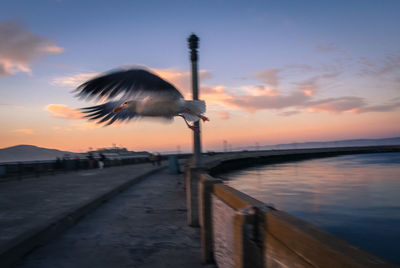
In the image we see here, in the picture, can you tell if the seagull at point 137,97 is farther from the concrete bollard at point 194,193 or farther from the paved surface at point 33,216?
the paved surface at point 33,216

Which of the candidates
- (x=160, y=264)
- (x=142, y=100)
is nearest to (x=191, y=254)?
(x=160, y=264)

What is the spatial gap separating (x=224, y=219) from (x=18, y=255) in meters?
3.64

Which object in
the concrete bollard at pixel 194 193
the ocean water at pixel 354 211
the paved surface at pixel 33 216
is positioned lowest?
the ocean water at pixel 354 211

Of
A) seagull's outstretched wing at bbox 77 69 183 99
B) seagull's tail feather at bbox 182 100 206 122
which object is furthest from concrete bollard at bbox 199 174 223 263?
seagull's outstretched wing at bbox 77 69 183 99

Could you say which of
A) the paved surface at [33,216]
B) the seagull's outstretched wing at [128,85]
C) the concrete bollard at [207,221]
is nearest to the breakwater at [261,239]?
the concrete bollard at [207,221]

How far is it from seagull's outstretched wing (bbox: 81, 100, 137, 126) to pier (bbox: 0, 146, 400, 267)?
1754 millimetres

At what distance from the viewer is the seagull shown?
4766 millimetres

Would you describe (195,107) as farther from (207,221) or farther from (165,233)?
(165,233)

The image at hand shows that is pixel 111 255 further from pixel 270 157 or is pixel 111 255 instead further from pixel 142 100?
pixel 270 157

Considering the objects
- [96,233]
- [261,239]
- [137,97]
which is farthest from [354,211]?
[261,239]

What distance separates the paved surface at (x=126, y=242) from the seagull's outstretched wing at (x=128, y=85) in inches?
109

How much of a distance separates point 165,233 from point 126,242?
3.06 ft

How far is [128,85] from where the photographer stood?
16.3ft

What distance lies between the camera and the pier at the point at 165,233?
6.12ft
